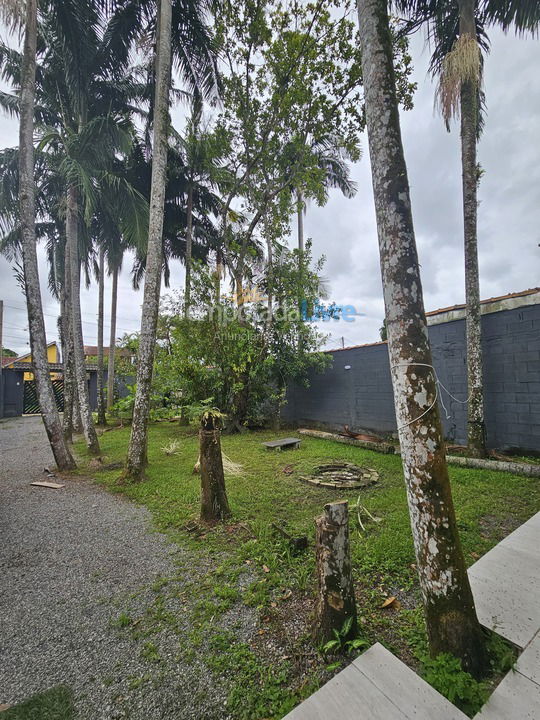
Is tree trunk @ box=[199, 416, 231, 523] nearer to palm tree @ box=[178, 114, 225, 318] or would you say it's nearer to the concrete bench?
the concrete bench

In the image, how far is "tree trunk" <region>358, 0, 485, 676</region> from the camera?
1.35 metres

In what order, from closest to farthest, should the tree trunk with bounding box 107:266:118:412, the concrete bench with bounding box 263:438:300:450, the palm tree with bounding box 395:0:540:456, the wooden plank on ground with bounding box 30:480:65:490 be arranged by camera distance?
the wooden plank on ground with bounding box 30:480:65:490, the palm tree with bounding box 395:0:540:456, the concrete bench with bounding box 263:438:300:450, the tree trunk with bounding box 107:266:118:412

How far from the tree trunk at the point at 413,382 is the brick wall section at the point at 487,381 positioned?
15.4 ft

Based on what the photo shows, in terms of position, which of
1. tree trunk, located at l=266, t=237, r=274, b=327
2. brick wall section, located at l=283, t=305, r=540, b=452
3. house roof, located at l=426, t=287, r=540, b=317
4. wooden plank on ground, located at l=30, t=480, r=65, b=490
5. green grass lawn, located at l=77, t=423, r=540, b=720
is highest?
tree trunk, located at l=266, t=237, r=274, b=327

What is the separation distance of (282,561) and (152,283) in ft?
13.6

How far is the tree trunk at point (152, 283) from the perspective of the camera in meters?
4.56

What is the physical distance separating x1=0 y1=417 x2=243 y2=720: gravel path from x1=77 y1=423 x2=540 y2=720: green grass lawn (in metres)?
0.10

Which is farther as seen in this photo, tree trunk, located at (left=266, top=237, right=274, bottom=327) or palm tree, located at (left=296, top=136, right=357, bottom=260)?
palm tree, located at (left=296, top=136, right=357, bottom=260)

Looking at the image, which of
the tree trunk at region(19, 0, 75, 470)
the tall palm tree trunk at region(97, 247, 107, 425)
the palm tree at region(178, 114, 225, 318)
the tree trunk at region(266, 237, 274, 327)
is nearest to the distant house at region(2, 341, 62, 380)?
the tree trunk at region(19, 0, 75, 470)

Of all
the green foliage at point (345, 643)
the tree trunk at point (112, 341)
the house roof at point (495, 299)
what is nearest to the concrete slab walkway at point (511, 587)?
the green foliage at point (345, 643)

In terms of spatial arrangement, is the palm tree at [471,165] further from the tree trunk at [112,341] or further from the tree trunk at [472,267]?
the tree trunk at [112,341]

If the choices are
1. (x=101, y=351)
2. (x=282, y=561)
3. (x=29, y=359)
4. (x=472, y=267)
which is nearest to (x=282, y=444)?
(x=282, y=561)

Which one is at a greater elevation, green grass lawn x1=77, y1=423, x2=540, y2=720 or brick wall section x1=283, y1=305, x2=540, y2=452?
brick wall section x1=283, y1=305, x2=540, y2=452

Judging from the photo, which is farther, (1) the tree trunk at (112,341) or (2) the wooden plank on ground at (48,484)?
(1) the tree trunk at (112,341)
